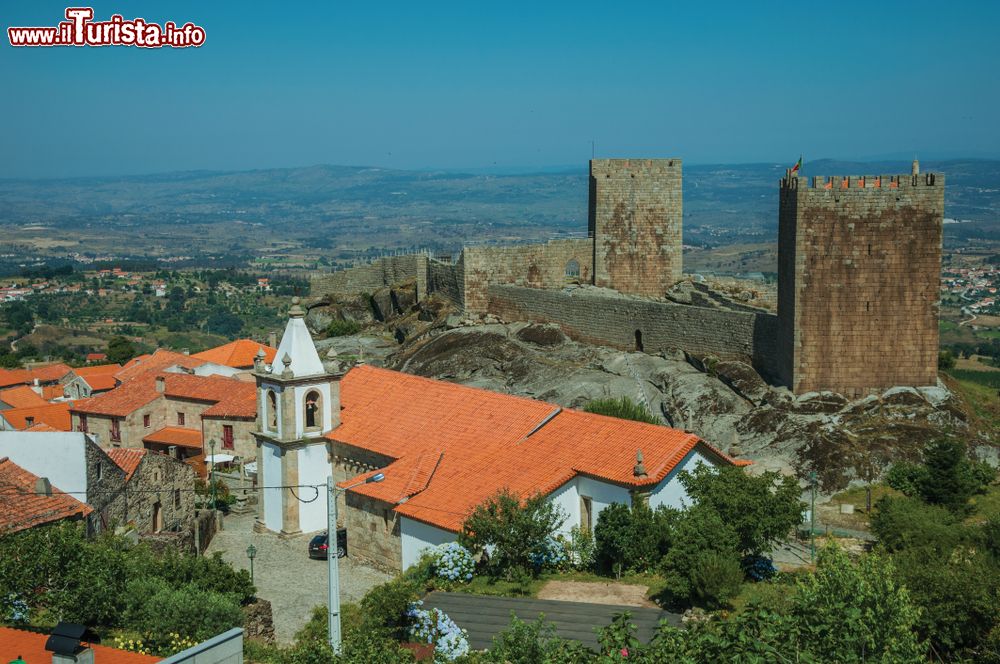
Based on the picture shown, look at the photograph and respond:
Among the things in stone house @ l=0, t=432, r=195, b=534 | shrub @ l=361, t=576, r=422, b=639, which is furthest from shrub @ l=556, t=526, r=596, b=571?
stone house @ l=0, t=432, r=195, b=534

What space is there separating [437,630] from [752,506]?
6.86 meters

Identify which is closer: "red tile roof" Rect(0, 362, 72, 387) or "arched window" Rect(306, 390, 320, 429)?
"arched window" Rect(306, 390, 320, 429)

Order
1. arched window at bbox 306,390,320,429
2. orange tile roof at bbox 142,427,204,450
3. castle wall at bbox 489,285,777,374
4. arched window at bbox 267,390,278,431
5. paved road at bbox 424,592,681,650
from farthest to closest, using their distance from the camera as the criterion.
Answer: orange tile roof at bbox 142,427,204,450 → castle wall at bbox 489,285,777,374 → arched window at bbox 306,390,320,429 → arched window at bbox 267,390,278,431 → paved road at bbox 424,592,681,650

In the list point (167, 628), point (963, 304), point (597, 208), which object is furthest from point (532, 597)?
point (963, 304)

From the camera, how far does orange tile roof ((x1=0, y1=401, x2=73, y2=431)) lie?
147 ft

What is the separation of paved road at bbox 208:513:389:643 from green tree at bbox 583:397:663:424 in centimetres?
844

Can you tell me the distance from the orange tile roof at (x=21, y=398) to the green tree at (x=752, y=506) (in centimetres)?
3301

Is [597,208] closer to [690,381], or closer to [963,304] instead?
[690,381]

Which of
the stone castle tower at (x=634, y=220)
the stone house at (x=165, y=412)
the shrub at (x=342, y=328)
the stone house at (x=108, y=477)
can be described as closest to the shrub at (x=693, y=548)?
the stone house at (x=108, y=477)

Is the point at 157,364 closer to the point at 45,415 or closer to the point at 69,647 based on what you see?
the point at 45,415

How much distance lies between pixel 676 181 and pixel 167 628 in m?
30.5

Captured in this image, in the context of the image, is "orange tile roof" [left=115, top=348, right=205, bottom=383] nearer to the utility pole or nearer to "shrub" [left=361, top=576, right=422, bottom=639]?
the utility pole

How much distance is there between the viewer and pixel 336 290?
182 ft

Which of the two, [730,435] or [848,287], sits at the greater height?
[848,287]
